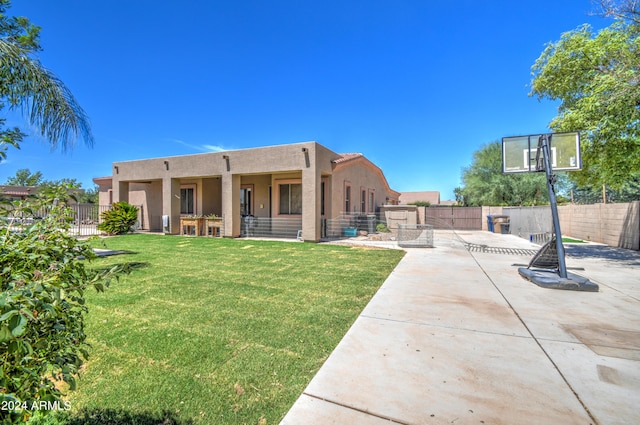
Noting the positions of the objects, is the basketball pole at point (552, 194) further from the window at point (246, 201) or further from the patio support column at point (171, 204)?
the patio support column at point (171, 204)

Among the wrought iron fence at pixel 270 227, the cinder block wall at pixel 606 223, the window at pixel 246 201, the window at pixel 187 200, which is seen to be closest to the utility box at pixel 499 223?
the cinder block wall at pixel 606 223

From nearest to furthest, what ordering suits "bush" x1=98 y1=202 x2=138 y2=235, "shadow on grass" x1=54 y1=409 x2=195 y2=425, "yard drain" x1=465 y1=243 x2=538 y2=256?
1. "shadow on grass" x1=54 y1=409 x2=195 y2=425
2. "yard drain" x1=465 y1=243 x2=538 y2=256
3. "bush" x1=98 y1=202 x2=138 y2=235

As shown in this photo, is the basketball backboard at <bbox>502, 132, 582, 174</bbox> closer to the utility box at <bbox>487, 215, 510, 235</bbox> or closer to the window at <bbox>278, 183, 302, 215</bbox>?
the window at <bbox>278, 183, 302, 215</bbox>

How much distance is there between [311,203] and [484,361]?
32.5 ft

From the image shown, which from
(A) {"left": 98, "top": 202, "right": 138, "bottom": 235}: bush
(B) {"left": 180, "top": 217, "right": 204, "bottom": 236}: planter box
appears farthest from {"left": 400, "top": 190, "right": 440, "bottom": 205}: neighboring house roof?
(A) {"left": 98, "top": 202, "right": 138, "bottom": 235}: bush

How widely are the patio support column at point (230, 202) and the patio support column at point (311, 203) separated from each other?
4.03m

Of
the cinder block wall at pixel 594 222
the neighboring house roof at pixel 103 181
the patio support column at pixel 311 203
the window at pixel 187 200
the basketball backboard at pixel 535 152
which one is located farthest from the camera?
the neighboring house roof at pixel 103 181

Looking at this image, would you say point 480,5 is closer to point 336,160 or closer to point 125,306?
point 336,160

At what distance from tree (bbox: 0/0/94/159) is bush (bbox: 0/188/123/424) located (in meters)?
4.04

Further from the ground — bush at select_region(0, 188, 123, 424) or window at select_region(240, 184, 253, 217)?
window at select_region(240, 184, 253, 217)

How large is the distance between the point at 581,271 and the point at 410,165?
3041cm

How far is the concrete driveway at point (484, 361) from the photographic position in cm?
213

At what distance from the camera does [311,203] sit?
12328mm

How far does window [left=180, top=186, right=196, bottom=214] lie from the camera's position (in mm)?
17375
